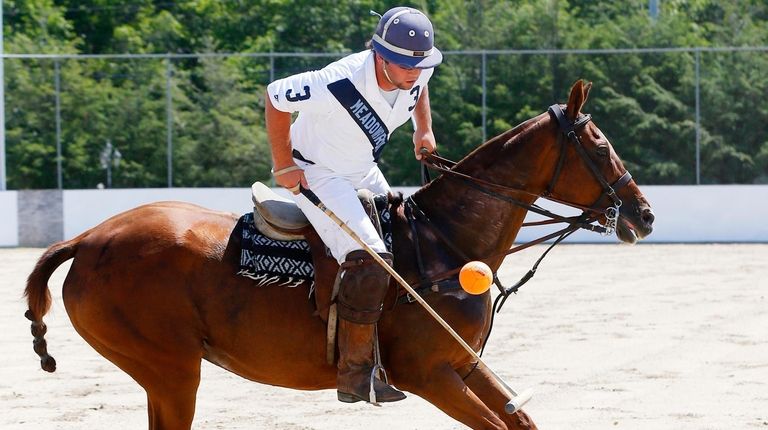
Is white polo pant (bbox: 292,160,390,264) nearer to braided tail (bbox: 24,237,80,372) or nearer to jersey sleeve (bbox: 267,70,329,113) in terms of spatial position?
jersey sleeve (bbox: 267,70,329,113)

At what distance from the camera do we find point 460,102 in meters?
26.9

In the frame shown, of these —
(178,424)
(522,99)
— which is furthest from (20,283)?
(522,99)

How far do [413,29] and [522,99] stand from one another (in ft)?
71.2

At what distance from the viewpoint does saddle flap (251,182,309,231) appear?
6.18 meters

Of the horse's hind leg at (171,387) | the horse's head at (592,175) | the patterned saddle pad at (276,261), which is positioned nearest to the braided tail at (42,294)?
the horse's hind leg at (171,387)

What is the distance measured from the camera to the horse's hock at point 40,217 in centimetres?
2323

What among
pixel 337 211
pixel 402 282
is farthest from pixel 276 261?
pixel 402 282

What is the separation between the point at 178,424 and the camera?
6.22 metres

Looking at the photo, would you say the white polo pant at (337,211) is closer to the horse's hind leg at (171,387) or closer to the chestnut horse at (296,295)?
the chestnut horse at (296,295)

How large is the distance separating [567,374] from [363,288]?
176 inches

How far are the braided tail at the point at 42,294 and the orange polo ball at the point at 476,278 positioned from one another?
220cm

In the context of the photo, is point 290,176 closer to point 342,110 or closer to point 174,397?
point 342,110

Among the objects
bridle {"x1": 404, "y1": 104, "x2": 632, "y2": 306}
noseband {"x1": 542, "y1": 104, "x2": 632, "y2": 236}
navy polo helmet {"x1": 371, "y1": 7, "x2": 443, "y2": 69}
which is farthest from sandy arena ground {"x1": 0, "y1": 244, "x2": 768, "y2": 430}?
navy polo helmet {"x1": 371, "y1": 7, "x2": 443, "y2": 69}

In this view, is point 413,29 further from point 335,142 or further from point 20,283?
point 20,283
